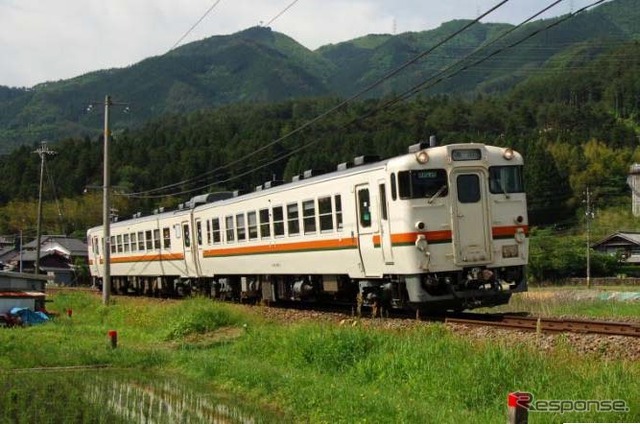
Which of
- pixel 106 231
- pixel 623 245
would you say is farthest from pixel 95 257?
pixel 623 245

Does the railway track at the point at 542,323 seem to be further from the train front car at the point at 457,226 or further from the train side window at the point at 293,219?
the train side window at the point at 293,219

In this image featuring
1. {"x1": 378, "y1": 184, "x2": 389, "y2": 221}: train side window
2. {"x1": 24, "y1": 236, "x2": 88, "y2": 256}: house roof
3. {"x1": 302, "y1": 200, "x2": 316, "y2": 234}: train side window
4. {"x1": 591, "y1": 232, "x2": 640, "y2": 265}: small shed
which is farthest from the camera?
{"x1": 24, "y1": 236, "x2": 88, "y2": 256}: house roof

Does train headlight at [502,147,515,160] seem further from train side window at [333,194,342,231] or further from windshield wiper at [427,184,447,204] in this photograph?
train side window at [333,194,342,231]

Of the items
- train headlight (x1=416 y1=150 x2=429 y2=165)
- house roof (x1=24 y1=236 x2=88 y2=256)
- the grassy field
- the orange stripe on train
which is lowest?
the grassy field

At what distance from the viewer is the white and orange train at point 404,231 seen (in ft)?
46.8

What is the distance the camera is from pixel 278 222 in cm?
1955

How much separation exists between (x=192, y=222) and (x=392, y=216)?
42.5 feet

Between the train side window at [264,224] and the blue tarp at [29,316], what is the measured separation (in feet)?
25.6

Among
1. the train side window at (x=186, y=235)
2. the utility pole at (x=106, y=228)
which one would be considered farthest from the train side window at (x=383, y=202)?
the utility pole at (x=106, y=228)

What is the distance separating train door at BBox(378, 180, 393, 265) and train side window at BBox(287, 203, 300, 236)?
12.8 feet

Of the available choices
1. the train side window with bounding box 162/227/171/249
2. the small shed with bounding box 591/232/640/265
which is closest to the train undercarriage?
the train side window with bounding box 162/227/171/249

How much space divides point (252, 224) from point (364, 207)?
6240mm

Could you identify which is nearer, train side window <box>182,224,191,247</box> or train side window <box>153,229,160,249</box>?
train side window <box>182,224,191,247</box>

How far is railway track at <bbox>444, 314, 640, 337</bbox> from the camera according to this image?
11.6 meters
